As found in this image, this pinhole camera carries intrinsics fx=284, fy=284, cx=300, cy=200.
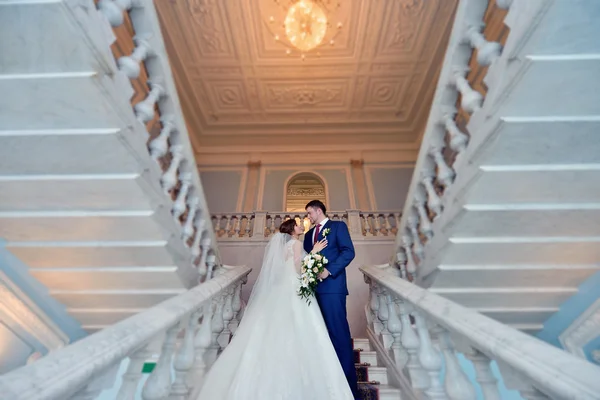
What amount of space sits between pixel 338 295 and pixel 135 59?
7.73ft

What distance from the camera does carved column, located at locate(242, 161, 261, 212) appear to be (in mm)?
8266

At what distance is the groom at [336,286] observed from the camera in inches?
85.8

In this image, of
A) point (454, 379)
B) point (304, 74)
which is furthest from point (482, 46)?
point (304, 74)

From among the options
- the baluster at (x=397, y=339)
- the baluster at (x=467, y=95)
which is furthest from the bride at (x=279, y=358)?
the baluster at (x=467, y=95)

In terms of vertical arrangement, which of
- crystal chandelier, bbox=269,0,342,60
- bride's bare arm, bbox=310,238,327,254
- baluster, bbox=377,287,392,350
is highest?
crystal chandelier, bbox=269,0,342,60

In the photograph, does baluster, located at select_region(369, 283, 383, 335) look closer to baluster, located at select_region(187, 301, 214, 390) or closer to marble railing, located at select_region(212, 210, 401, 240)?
baluster, located at select_region(187, 301, 214, 390)

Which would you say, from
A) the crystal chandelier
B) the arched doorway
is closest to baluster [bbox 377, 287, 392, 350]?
the crystal chandelier

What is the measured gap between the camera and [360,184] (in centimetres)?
847

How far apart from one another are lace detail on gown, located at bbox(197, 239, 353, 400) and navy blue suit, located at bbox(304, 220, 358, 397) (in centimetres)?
14

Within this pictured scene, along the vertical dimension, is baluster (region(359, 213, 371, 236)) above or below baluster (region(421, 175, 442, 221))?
above

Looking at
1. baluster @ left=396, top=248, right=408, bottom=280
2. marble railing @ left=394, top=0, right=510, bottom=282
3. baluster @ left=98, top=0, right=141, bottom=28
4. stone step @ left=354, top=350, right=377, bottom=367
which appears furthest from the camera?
baluster @ left=396, top=248, right=408, bottom=280

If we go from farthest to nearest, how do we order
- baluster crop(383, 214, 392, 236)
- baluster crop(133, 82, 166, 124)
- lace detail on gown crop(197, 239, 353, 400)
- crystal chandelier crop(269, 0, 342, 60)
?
baluster crop(383, 214, 392, 236) → crystal chandelier crop(269, 0, 342, 60) → baluster crop(133, 82, 166, 124) → lace detail on gown crop(197, 239, 353, 400)

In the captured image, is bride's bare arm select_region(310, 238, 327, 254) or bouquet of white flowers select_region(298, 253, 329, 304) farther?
bride's bare arm select_region(310, 238, 327, 254)

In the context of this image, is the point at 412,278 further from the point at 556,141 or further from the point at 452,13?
the point at 452,13
